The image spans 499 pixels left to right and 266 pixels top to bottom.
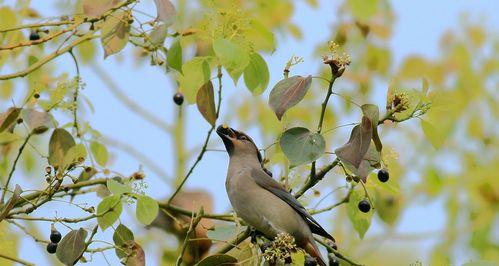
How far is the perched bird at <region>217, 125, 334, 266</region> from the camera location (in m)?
4.49

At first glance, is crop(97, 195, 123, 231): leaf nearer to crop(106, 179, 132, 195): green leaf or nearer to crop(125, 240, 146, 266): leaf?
crop(106, 179, 132, 195): green leaf

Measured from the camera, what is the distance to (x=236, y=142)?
5.24m

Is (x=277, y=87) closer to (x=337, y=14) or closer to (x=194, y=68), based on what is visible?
(x=194, y=68)

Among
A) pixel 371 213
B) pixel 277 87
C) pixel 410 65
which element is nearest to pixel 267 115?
pixel 410 65

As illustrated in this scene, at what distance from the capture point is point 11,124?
4.27 meters

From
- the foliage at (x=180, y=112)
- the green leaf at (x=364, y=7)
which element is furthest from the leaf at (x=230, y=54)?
the green leaf at (x=364, y=7)


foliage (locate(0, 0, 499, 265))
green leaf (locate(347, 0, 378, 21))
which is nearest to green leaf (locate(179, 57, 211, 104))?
foliage (locate(0, 0, 499, 265))

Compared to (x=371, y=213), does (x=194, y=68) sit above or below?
below

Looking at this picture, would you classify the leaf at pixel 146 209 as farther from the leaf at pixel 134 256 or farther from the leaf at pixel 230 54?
the leaf at pixel 230 54

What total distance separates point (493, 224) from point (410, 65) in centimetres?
151

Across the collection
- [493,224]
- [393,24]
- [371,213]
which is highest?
[393,24]

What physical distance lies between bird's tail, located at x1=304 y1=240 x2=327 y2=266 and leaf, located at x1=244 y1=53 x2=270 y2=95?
751mm

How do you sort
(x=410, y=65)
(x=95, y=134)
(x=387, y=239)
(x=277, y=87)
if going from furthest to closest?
1. (x=410, y=65)
2. (x=387, y=239)
3. (x=95, y=134)
4. (x=277, y=87)

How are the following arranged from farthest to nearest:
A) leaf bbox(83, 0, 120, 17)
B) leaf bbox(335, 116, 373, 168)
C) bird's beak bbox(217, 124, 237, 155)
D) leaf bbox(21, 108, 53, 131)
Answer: bird's beak bbox(217, 124, 237, 155) → leaf bbox(21, 108, 53, 131) → leaf bbox(83, 0, 120, 17) → leaf bbox(335, 116, 373, 168)
